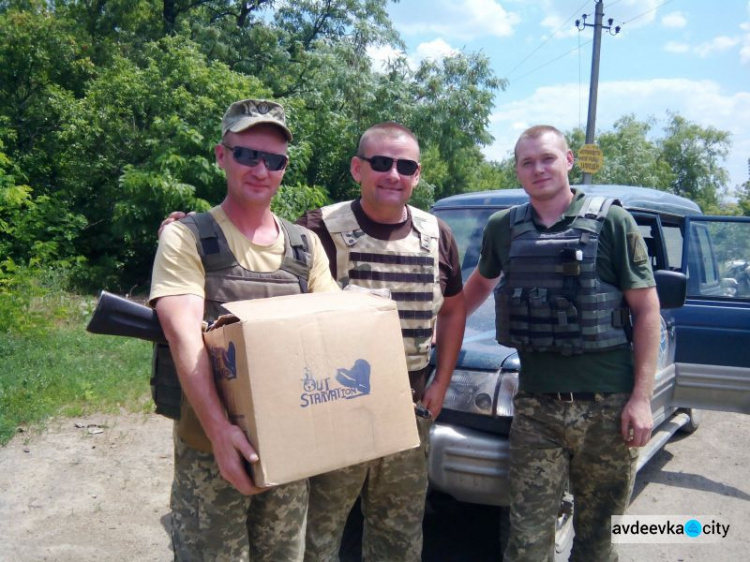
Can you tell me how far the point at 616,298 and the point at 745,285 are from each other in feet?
8.40

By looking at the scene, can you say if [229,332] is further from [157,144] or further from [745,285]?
[157,144]

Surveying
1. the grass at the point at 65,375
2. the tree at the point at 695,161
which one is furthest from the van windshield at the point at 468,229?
the tree at the point at 695,161

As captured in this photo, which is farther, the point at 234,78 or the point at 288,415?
the point at 234,78

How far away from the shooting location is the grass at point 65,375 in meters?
5.03

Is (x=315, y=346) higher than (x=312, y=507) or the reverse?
higher

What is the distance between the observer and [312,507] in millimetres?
2549

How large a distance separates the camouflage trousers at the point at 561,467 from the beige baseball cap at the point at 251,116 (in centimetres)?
154

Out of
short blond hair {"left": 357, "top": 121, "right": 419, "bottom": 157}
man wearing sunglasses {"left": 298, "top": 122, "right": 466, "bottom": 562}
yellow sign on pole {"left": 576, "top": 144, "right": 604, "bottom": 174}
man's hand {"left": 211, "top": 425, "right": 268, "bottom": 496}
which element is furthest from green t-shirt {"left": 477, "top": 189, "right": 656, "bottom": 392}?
yellow sign on pole {"left": 576, "top": 144, "right": 604, "bottom": 174}

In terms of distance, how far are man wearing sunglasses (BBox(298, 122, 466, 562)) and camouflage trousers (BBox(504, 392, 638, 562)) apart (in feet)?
1.31

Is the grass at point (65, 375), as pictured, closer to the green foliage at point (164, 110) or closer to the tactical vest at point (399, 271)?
the green foliage at point (164, 110)

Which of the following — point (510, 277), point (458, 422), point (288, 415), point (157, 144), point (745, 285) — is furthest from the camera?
point (157, 144)

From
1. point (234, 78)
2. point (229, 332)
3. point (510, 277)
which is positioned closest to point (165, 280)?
point (229, 332)

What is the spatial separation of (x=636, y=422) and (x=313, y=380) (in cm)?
143

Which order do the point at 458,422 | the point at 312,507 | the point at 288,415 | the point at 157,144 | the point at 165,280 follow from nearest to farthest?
the point at 288,415
the point at 165,280
the point at 312,507
the point at 458,422
the point at 157,144
